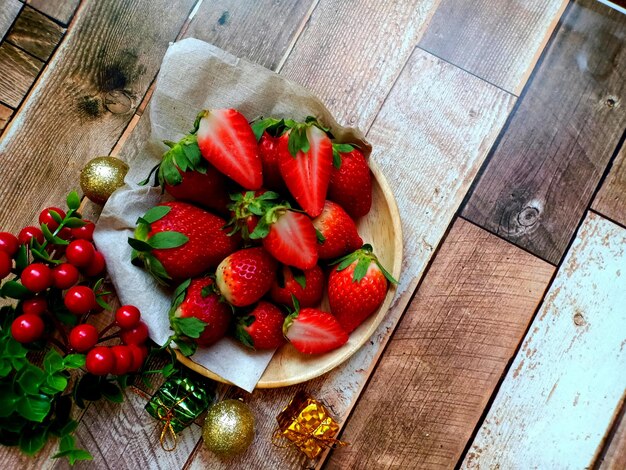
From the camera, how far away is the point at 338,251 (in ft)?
3.06

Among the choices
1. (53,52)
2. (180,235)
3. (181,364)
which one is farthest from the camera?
(53,52)

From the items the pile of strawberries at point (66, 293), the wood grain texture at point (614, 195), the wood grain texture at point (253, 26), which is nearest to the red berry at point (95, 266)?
the pile of strawberries at point (66, 293)

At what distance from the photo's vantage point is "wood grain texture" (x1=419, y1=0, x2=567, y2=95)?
1102 millimetres

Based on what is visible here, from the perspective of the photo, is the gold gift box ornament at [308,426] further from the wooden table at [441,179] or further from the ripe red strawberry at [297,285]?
the ripe red strawberry at [297,285]

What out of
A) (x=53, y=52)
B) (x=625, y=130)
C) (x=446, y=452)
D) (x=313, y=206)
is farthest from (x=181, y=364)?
(x=625, y=130)

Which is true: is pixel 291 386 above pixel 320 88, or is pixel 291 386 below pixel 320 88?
below

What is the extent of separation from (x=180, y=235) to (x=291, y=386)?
34cm

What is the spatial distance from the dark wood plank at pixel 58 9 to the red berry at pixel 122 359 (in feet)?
2.04

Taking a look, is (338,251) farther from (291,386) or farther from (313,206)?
(291,386)

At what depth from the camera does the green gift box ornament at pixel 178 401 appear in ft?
3.16

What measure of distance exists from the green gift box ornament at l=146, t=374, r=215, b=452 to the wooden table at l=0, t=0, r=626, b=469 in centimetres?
5

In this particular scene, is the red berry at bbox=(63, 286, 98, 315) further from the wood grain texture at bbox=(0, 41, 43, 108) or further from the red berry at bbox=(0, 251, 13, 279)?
the wood grain texture at bbox=(0, 41, 43, 108)

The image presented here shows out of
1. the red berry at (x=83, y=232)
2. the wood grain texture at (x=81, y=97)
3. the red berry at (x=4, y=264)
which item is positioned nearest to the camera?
the red berry at (x=4, y=264)

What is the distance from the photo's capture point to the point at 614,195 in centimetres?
108
